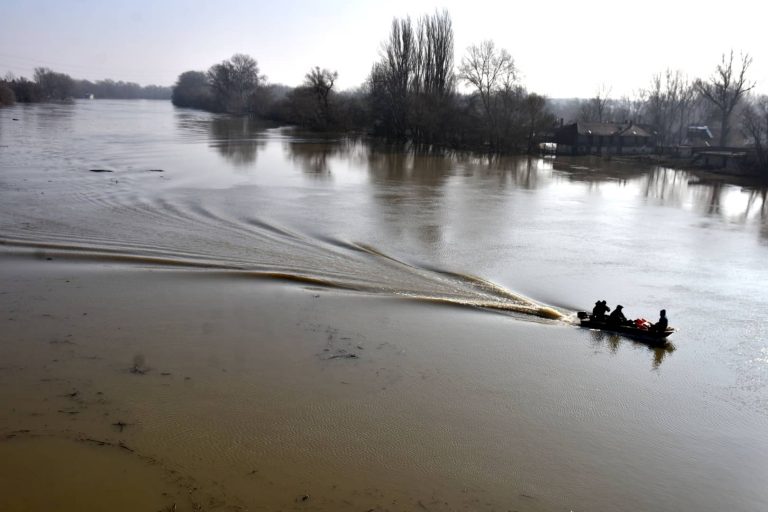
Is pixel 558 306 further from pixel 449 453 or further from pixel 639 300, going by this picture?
pixel 449 453

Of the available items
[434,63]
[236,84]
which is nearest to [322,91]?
[434,63]

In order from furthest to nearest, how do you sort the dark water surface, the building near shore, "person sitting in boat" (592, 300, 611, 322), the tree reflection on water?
1. the building near shore
2. the tree reflection on water
3. "person sitting in boat" (592, 300, 611, 322)
4. the dark water surface

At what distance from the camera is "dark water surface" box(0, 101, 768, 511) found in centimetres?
765

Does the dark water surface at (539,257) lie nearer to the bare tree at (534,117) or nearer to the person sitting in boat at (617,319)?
the person sitting in boat at (617,319)

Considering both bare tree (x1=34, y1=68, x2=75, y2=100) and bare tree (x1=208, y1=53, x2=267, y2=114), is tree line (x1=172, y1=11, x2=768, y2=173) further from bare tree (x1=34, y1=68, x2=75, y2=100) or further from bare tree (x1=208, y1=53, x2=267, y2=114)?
bare tree (x1=34, y1=68, x2=75, y2=100)

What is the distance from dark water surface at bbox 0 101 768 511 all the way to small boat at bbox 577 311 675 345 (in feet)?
0.83

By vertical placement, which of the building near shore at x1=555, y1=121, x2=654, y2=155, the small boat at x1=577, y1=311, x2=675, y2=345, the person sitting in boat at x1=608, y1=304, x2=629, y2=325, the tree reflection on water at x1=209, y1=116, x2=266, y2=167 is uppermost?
the building near shore at x1=555, y1=121, x2=654, y2=155

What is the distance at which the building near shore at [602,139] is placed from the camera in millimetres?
54688

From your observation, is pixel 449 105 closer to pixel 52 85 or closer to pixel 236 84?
pixel 236 84

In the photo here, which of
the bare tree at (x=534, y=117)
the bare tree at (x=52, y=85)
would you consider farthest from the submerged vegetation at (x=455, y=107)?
the bare tree at (x=52, y=85)

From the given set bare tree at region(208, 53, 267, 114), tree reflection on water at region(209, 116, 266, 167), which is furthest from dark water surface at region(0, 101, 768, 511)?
bare tree at region(208, 53, 267, 114)

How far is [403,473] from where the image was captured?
6.80 m

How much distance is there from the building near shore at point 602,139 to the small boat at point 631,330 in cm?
4465

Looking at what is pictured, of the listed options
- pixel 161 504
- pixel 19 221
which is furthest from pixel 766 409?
pixel 19 221
